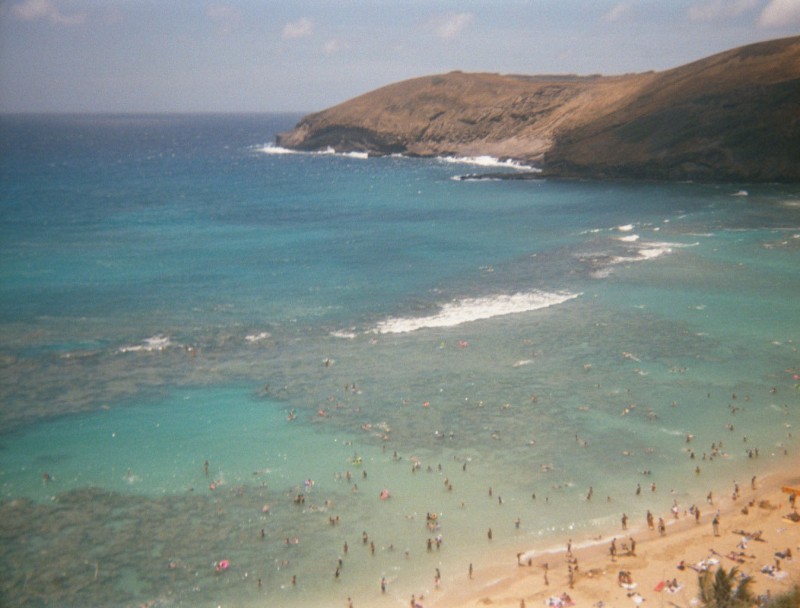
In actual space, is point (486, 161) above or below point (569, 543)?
above

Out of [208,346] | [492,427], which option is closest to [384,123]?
[208,346]

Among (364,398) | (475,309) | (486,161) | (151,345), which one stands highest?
(486,161)

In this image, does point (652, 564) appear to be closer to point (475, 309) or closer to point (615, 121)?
point (475, 309)

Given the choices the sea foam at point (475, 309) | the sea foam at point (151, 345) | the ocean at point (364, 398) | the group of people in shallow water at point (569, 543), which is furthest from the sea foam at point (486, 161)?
the group of people in shallow water at point (569, 543)

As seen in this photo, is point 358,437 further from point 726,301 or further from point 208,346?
point 726,301

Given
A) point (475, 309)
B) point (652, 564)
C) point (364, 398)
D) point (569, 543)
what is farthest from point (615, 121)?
point (652, 564)

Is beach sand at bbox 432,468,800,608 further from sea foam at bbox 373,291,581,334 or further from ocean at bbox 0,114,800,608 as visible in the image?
sea foam at bbox 373,291,581,334

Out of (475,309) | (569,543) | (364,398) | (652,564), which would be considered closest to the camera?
(652,564)

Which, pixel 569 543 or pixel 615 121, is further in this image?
pixel 615 121
